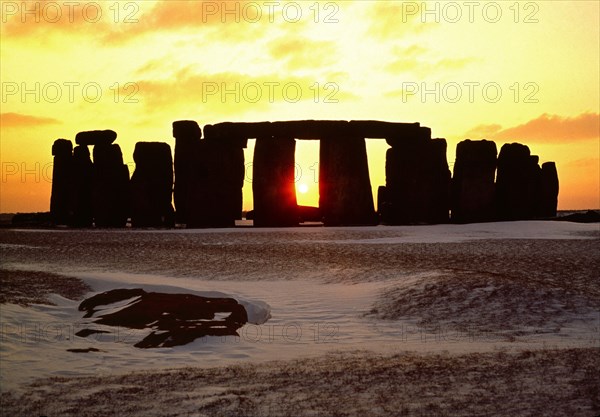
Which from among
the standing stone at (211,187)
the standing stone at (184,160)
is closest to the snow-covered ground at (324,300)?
the standing stone at (211,187)

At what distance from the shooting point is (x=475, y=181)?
88.4 feet

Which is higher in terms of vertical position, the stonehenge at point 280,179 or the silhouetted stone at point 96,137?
the silhouetted stone at point 96,137

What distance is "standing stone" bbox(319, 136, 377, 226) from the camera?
991 inches

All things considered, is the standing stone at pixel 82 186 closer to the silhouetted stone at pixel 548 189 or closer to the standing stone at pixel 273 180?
the standing stone at pixel 273 180

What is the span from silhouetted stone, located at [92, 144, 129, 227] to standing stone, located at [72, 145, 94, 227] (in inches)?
34.1

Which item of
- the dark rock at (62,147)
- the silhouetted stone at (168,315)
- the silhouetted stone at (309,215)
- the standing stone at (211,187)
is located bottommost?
the silhouetted stone at (168,315)

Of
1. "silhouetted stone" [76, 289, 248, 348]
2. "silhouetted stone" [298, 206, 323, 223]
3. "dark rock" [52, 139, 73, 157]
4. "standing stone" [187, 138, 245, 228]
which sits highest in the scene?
"dark rock" [52, 139, 73, 157]

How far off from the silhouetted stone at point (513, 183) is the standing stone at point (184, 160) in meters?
10.4

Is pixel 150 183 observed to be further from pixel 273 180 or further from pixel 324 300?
pixel 324 300

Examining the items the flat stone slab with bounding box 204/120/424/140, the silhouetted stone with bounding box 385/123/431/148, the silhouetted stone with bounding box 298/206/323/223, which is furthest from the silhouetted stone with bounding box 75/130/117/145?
the silhouetted stone with bounding box 385/123/431/148

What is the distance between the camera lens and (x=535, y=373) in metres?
6.45

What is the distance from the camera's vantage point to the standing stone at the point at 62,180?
2883 cm

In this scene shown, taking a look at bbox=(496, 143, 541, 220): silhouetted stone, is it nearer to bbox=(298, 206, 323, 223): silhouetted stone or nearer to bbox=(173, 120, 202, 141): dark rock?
bbox=(298, 206, 323, 223): silhouetted stone

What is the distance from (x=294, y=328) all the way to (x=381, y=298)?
1641mm
